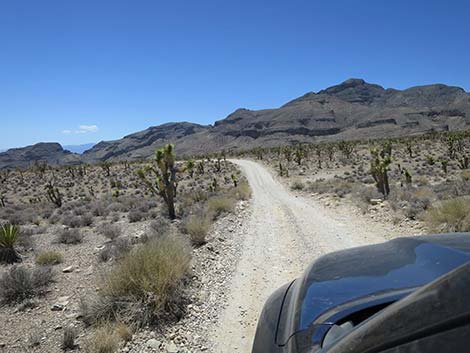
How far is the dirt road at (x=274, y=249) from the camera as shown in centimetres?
535

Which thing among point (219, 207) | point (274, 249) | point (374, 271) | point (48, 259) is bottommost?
point (274, 249)

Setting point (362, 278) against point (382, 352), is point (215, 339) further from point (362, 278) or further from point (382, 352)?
point (382, 352)

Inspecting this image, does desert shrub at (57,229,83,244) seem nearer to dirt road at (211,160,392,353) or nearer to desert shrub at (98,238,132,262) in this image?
desert shrub at (98,238,132,262)

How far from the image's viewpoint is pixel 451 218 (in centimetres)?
889

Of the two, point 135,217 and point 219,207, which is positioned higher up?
point 219,207

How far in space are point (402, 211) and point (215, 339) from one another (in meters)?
8.96

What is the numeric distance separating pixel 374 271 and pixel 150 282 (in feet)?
14.0

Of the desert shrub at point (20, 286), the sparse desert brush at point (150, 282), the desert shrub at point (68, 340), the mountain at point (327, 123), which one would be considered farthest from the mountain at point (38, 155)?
the desert shrub at point (68, 340)

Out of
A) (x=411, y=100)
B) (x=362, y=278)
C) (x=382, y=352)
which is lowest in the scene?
(x=362, y=278)

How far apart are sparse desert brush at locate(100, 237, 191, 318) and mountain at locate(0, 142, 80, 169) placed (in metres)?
168

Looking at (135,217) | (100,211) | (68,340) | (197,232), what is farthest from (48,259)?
(100,211)

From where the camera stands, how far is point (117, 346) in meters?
4.74

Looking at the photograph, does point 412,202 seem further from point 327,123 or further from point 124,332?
A: point 327,123

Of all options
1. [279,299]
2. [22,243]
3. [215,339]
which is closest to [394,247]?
[279,299]
